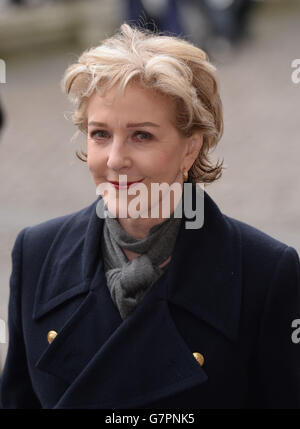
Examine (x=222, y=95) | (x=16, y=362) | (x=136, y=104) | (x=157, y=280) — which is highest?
(x=222, y=95)

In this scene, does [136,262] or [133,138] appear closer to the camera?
[133,138]

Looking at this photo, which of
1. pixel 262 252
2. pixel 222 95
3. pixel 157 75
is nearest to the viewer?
pixel 157 75

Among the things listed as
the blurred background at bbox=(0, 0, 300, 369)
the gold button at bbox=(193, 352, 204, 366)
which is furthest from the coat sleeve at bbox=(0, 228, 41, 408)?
the blurred background at bbox=(0, 0, 300, 369)

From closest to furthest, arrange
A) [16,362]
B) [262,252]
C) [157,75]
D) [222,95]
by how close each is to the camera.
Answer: [157,75]
[262,252]
[16,362]
[222,95]

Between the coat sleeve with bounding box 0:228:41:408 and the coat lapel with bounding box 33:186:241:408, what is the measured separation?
11 centimetres

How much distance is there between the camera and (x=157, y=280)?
7.91ft

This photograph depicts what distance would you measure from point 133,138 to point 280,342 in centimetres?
73

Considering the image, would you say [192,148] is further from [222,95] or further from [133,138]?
[222,95]

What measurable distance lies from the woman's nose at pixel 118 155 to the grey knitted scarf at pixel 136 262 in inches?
10.2

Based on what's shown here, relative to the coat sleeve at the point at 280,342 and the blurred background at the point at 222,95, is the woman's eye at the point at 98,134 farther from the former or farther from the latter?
the blurred background at the point at 222,95

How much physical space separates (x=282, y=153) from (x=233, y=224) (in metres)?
6.04

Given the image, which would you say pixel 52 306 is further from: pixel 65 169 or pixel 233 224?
pixel 65 169

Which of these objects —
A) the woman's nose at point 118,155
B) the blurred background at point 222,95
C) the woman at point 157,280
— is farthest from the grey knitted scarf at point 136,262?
the blurred background at point 222,95

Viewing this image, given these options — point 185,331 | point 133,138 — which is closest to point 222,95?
point 185,331
